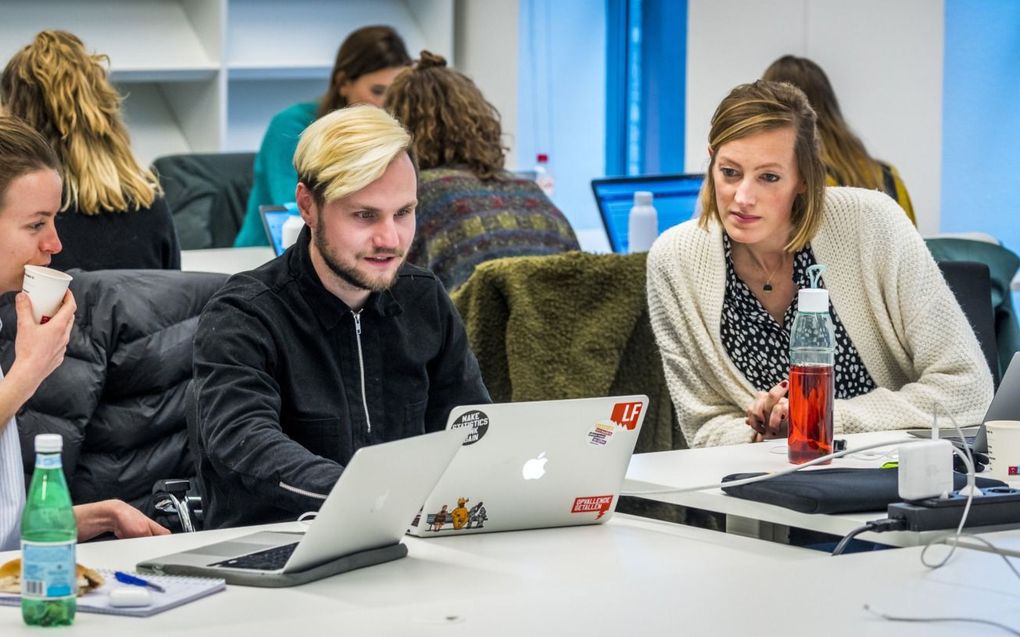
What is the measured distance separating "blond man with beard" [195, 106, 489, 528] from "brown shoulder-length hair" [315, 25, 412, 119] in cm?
267

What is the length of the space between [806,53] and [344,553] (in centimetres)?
358

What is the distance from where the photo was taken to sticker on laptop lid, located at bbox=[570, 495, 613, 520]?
1814mm

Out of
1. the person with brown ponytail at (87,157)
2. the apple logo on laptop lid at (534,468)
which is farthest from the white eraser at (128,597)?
the person with brown ponytail at (87,157)

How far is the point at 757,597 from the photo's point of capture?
58.0 inches

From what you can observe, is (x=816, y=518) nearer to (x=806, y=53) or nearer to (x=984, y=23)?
(x=984, y=23)

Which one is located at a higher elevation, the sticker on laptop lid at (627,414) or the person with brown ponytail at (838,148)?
the person with brown ponytail at (838,148)

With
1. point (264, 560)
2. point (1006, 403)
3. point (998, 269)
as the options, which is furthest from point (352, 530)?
point (998, 269)

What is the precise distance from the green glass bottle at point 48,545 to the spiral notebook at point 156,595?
6 cm

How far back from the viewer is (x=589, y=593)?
1.50 meters

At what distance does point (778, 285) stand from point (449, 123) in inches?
48.3

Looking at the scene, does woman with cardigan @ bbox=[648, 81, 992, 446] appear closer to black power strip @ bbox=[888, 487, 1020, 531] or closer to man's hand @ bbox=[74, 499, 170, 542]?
black power strip @ bbox=[888, 487, 1020, 531]

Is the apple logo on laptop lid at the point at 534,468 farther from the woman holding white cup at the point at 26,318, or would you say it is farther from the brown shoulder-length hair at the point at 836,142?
the brown shoulder-length hair at the point at 836,142

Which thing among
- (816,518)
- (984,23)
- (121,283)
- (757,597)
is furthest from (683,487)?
(984,23)

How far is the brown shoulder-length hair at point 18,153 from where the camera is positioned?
2113 millimetres
